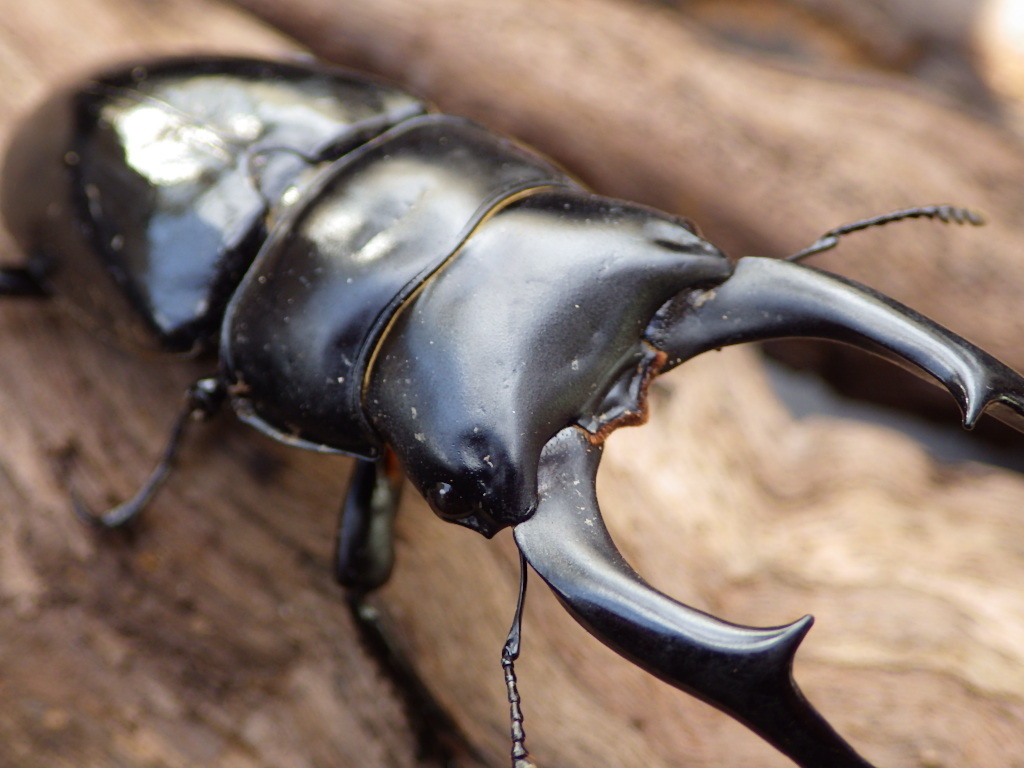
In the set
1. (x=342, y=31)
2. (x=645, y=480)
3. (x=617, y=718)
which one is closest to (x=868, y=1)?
(x=342, y=31)

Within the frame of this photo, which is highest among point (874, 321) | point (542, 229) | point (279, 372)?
point (874, 321)

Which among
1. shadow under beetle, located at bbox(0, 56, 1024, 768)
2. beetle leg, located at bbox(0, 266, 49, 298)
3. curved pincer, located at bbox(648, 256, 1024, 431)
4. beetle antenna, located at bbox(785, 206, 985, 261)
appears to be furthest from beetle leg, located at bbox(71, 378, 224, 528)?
beetle antenna, located at bbox(785, 206, 985, 261)

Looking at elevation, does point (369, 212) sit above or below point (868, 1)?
below

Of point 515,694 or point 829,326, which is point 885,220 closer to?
point 829,326

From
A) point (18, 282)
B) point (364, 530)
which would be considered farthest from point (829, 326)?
point (18, 282)

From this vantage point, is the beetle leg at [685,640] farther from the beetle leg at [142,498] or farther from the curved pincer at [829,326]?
the beetle leg at [142,498]

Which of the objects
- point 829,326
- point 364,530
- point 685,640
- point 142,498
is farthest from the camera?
point 142,498

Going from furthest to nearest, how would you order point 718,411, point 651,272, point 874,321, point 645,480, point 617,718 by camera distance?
point 718,411
point 645,480
point 617,718
point 651,272
point 874,321

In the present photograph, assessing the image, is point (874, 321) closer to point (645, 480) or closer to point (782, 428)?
point (645, 480)
